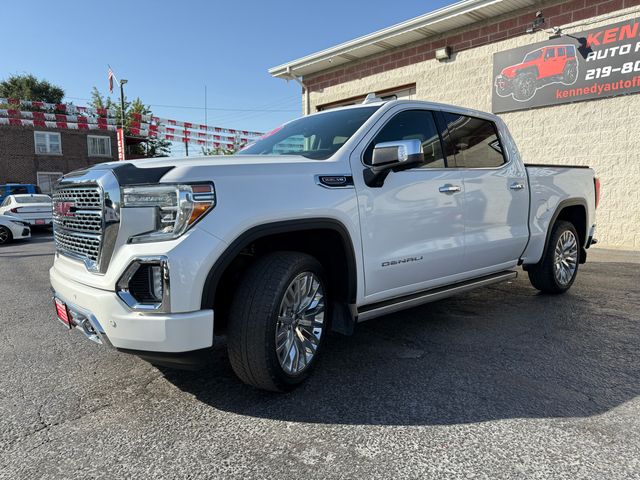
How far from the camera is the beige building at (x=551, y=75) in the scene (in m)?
8.86

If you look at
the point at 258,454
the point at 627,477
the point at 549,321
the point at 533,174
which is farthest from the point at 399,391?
the point at 533,174

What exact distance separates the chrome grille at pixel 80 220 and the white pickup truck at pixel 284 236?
1cm

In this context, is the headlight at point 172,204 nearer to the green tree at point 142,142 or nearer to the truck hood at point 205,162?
the truck hood at point 205,162

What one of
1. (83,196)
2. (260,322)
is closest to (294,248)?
(260,322)

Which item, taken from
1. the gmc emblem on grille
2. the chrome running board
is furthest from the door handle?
the gmc emblem on grille

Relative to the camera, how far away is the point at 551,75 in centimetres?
971

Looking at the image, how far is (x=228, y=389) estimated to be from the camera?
3.00m

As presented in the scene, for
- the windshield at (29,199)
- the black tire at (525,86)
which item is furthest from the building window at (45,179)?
the black tire at (525,86)

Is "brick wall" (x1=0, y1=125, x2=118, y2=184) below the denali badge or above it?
above

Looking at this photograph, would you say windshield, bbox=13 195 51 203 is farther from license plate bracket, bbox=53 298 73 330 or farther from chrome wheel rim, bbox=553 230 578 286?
chrome wheel rim, bbox=553 230 578 286

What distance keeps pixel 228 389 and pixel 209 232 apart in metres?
1.14

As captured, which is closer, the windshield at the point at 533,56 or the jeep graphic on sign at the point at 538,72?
the jeep graphic on sign at the point at 538,72

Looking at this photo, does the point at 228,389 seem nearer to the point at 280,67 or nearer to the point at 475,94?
the point at 475,94

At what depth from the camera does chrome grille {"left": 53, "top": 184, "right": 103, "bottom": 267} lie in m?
2.68
